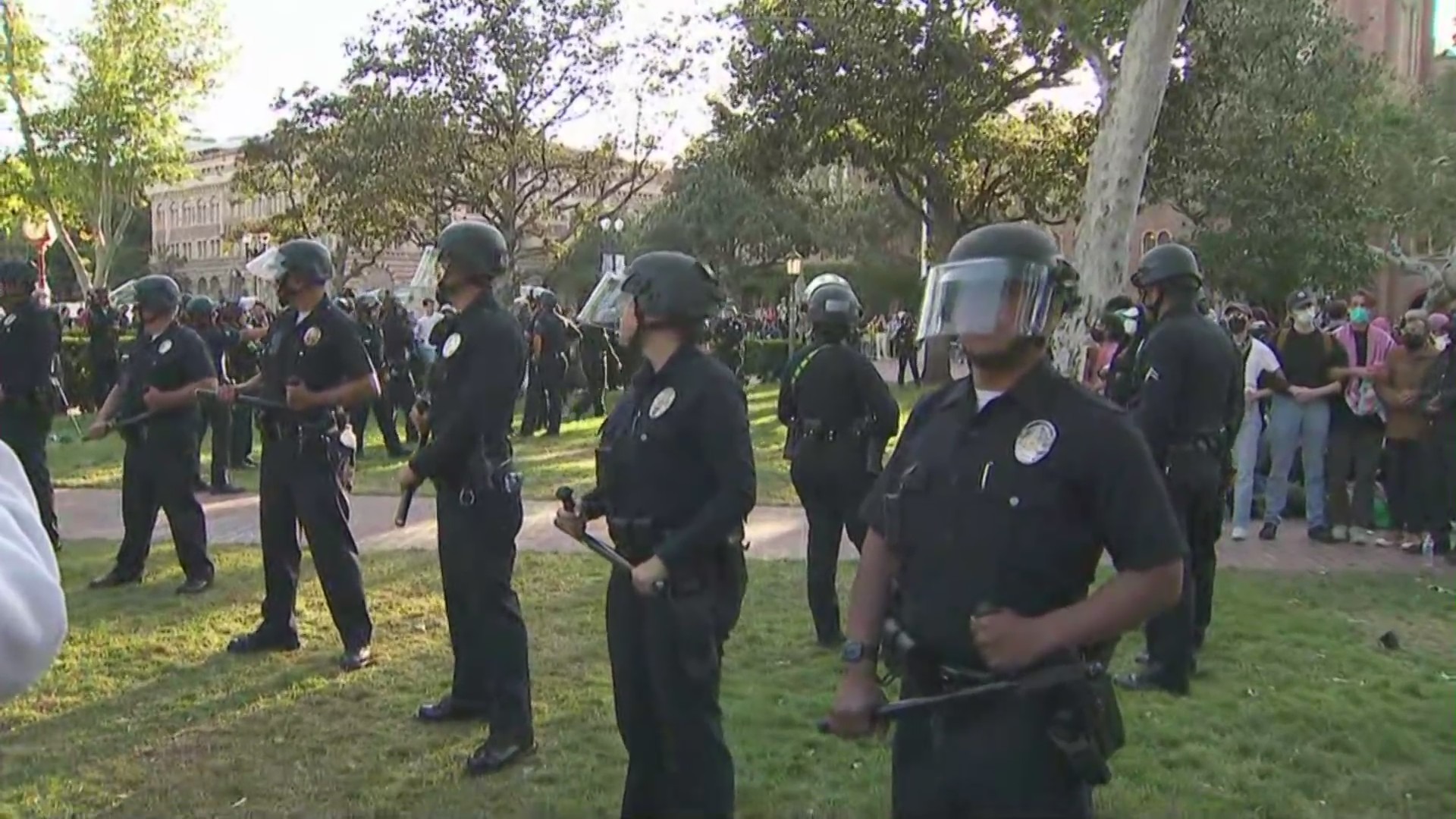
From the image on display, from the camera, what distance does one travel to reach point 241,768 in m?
5.39

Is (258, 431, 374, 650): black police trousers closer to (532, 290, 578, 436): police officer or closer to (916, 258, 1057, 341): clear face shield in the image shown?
(916, 258, 1057, 341): clear face shield

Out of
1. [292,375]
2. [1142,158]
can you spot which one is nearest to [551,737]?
[292,375]

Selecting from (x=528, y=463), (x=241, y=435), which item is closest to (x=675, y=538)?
(x=528, y=463)

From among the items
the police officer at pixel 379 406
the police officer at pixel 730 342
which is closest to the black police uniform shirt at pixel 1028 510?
the police officer at pixel 379 406

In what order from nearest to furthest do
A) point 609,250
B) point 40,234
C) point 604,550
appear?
point 604,550, point 40,234, point 609,250

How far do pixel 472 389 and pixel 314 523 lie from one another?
67.6 inches

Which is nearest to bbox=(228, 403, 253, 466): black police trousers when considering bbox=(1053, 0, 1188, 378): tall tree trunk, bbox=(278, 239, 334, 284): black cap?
bbox=(278, 239, 334, 284): black cap

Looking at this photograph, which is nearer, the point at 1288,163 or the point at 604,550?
the point at 604,550

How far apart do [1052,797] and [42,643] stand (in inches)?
85.0

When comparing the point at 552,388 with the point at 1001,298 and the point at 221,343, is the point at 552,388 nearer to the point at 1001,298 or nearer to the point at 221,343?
the point at 221,343

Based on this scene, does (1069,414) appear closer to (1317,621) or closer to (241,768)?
(241,768)

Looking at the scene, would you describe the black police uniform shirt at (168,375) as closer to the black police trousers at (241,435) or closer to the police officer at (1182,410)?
the police officer at (1182,410)

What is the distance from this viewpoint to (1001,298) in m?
2.99

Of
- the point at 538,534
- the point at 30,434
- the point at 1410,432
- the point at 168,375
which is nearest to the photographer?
the point at 168,375
